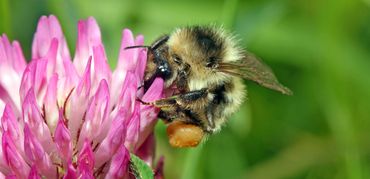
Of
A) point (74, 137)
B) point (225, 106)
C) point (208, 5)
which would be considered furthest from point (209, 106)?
point (208, 5)

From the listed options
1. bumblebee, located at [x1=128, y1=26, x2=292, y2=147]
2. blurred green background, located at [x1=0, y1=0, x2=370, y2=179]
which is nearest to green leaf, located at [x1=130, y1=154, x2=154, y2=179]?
bumblebee, located at [x1=128, y1=26, x2=292, y2=147]

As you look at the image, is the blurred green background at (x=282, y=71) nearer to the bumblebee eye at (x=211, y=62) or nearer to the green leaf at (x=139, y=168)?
the bumblebee eye at (x=211, y=62)

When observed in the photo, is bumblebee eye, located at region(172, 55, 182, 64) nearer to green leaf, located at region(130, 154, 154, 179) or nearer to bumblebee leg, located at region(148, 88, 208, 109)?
bumblebee leg, located at region(148, 88, 208, 109)

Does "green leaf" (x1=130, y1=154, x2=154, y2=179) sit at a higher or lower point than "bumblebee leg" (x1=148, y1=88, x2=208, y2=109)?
lower

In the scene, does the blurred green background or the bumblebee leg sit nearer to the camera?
the bumblebee leg

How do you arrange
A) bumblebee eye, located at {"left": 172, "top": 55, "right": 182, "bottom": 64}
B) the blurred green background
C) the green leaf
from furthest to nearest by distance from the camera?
the blurred green background
bumblebee eye, located at {"left": 172, "top": 55, "right": 182, "bottom": 64}
the green leaf

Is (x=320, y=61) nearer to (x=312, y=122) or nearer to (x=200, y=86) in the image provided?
(x=312, y=122)
